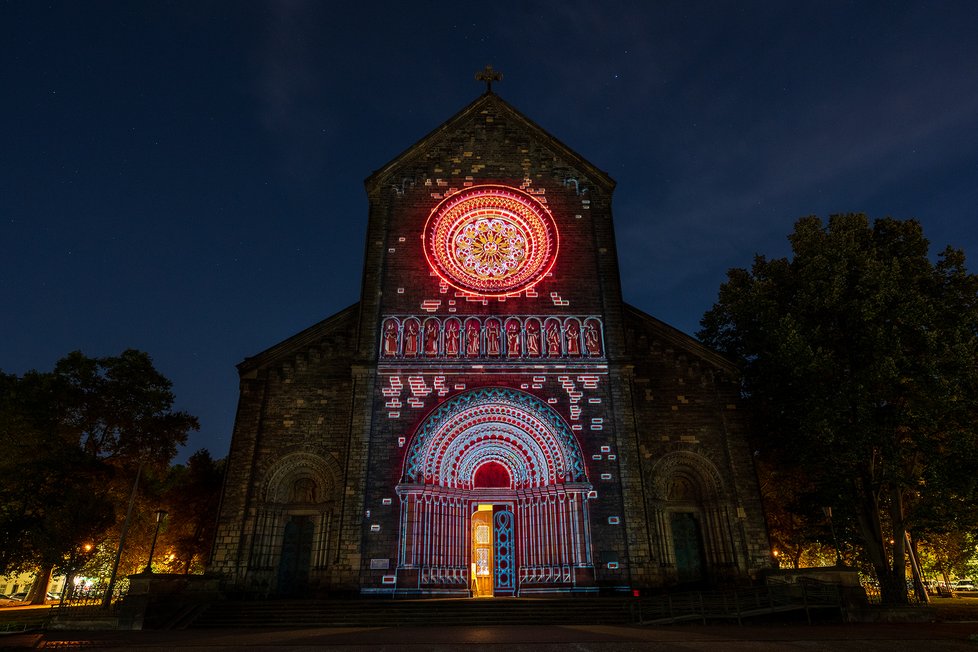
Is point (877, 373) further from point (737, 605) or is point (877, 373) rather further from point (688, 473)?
point (737, 605)

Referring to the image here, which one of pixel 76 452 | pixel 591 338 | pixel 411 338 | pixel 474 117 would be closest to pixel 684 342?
pixel 591 338

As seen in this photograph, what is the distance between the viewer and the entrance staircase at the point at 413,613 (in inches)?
525

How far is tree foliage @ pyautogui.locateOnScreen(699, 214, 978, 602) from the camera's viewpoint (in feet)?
50.5

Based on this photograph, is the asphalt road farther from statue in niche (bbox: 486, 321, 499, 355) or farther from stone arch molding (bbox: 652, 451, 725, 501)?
statue in niche (bbox: 486, 321, 499, 355)

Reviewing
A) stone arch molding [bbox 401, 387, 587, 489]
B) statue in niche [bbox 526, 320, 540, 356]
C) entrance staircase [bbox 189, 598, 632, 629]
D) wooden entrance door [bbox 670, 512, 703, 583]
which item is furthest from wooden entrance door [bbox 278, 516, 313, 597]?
wooden entrance door [bbox 670, 512, 703, 583]

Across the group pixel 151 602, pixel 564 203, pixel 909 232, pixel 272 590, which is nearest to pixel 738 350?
pixel 909 232

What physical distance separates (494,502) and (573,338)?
6.05 metres

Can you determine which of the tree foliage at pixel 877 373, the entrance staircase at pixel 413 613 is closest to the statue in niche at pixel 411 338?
the entrance staircase at pixel 413 613

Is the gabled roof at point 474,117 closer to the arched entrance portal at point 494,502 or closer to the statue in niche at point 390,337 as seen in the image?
the statue in niche at point 390,337

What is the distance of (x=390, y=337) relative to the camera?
18688 millimetres

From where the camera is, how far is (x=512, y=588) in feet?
55.3

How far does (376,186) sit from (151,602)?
14935mm

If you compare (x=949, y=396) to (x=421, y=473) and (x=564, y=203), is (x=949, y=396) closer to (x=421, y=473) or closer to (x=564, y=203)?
(x=564, y=203)

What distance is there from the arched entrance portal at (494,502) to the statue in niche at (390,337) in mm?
2681
